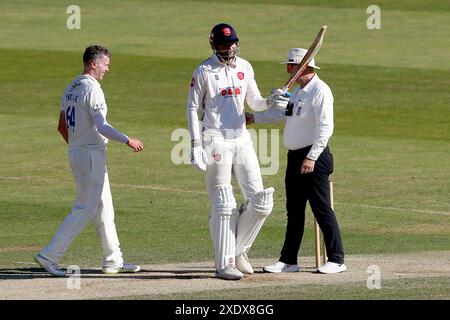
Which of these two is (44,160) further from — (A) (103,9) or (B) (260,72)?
(A) (103,9)

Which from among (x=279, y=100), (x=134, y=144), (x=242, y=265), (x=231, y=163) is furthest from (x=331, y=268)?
(x=134, y=144)

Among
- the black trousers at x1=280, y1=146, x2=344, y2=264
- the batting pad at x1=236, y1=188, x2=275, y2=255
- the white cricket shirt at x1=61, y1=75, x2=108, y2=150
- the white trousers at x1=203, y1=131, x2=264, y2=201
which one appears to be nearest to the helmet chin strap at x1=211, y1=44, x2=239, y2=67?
the white trousers at x1=203, y1=131, x2=264, y2=201

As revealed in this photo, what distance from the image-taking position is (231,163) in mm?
13523

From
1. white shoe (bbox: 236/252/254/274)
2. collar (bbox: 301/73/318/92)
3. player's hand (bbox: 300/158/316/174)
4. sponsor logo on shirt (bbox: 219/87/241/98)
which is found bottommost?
white shoe (bbox: 236/252/254/274)

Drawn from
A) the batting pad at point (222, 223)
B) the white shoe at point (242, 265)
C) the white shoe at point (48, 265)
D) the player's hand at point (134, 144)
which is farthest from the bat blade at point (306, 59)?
the white shoe at point (48, 265)

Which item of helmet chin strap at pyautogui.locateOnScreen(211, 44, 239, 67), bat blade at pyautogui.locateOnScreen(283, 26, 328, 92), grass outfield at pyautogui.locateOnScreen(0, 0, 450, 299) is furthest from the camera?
grass outfield at pyautogui.locateOnScreen(0, 0, 450, 299)

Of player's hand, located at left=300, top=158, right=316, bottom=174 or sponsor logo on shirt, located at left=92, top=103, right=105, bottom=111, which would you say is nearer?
player's hand, located at left=300, top=158, right=316, bottom=174

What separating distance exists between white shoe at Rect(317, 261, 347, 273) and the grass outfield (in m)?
1.10

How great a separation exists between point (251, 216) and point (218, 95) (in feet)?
4.03

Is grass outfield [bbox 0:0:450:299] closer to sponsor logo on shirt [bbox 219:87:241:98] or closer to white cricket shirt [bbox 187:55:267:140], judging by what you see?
white cricket shirt [bbox 187:55:267:140]

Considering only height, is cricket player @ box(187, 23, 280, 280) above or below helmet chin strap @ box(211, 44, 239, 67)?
below

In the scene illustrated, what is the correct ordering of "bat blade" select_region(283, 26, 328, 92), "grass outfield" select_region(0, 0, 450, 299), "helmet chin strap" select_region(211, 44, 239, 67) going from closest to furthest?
"helmet chin strap" select_region(211, 44, 239, 67)
"bat blade" select_region(283, 26, 328, 92)
"grass outfield" select_region(0, 0, 450, 299)

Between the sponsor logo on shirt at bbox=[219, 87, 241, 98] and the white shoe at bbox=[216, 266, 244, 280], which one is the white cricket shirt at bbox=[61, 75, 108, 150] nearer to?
the sponsor logo on shirt at bbox=[219, 87, 241, 98]

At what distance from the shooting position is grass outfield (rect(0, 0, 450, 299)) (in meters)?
17.5
